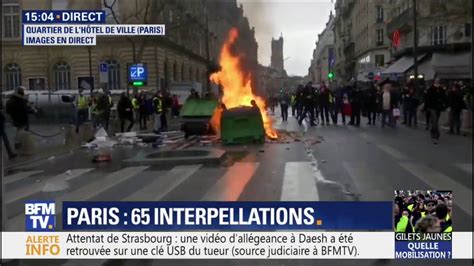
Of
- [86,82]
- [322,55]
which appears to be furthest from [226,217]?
[322,55]

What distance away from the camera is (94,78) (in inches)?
308

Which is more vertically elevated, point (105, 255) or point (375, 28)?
point (375, 28)

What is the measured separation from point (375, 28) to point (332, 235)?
6685cm

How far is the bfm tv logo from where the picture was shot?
12.4ft

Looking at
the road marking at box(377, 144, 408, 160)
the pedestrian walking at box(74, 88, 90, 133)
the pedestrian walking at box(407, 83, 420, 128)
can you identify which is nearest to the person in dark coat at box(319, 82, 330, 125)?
the pedestrian walking at box(407, 83, 420, 128)

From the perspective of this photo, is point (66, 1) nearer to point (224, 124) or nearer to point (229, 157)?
point (229, 157)

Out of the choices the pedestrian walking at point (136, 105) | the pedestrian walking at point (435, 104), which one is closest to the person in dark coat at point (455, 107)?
the pedestrian walking at point (435, 104)

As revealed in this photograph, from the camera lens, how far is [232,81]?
750 inches

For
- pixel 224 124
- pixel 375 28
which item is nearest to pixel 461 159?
pixel 224 124

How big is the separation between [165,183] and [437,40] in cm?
3172

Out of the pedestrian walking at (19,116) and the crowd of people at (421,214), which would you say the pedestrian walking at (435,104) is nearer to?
the pedestrian walking at (19,116)

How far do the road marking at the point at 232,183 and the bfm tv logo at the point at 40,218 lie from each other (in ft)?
8.75

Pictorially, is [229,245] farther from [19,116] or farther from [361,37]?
[361,37]

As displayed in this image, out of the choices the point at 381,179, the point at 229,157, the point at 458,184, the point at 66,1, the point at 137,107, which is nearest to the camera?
the point at 66,1
